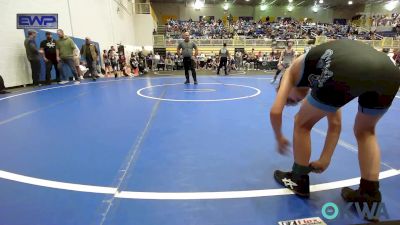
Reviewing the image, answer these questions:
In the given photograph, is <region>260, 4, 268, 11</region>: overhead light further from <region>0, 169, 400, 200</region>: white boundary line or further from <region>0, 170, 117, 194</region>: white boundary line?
<region>0, 170, 117, 194</region>: white boundary line

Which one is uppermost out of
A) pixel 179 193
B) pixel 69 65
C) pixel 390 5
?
pixel 390 5

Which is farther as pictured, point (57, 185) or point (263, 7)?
point (263, 7)

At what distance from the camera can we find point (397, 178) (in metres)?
2.29

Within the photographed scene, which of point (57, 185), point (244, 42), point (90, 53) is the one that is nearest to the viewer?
point (57, 185)

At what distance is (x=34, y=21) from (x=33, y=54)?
1.06 m

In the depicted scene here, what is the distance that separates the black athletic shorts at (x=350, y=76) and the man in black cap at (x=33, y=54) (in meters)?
9.59

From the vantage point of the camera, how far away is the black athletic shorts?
1.57m

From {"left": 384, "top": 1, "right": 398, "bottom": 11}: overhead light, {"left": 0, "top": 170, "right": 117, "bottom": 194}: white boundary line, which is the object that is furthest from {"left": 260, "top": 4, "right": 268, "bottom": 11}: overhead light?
{"left": 0, "top": 170, "right": 117, "bottom": 194}: white boundary line

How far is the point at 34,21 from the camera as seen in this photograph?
340 inches

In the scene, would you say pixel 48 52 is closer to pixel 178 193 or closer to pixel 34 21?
pixel 34 21

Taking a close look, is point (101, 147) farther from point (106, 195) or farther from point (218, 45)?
point (218, 45)

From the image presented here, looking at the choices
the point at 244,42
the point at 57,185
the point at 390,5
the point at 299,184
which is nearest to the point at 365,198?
the point at 299,184

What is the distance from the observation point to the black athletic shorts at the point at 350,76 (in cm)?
157

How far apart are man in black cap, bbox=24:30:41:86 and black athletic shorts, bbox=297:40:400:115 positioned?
9.59 metres
